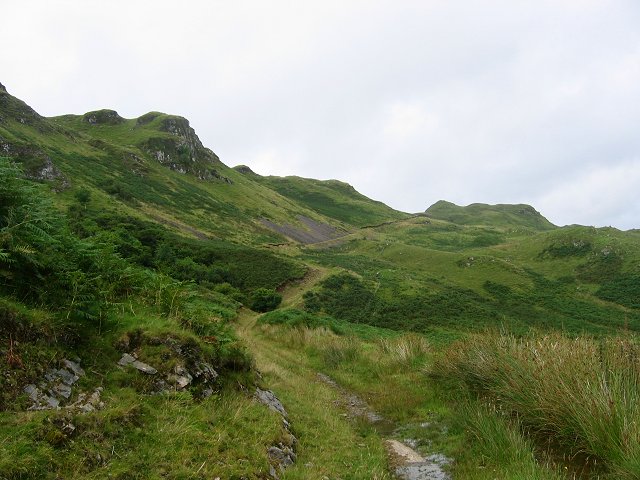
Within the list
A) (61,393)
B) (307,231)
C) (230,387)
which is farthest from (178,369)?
(307,231)

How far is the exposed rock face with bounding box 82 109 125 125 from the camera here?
134 metres

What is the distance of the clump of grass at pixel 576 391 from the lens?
215 inches

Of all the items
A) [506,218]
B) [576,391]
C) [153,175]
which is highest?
[506,218]

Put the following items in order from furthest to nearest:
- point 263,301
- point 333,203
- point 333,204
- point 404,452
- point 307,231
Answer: point 333,203, point 333,204, point 307,231, point 263,301, point 404,452

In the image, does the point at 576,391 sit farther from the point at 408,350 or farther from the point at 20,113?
the point at 20,113

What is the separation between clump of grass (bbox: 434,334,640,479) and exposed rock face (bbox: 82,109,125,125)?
155091 mm

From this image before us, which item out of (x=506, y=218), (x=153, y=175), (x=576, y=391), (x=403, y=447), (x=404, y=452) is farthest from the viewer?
(x=506, y=218)

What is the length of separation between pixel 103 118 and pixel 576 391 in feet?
523

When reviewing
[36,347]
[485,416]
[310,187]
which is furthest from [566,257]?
[310,187]

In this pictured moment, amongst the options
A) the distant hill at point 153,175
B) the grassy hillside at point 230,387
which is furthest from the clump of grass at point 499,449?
the distant hill at point 153,175

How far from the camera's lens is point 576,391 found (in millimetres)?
6363

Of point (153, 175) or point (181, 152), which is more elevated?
point (181, 152)

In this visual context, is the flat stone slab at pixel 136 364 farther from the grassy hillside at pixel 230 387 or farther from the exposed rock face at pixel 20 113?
the exposed rock face at pixel 20 113

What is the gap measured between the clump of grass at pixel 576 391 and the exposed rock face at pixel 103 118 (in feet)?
509
